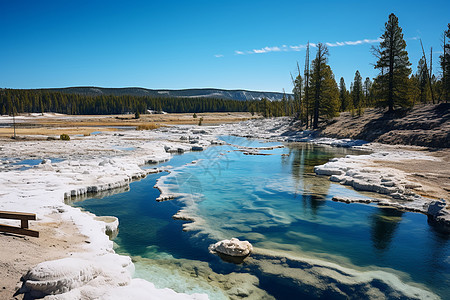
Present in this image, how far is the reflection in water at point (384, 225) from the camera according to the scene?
29.7 ft

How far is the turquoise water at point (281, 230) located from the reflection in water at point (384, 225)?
29mm

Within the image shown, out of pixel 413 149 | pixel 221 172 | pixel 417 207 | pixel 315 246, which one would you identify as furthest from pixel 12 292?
pixel 413 149

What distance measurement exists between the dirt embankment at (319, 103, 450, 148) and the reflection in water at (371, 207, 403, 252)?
1659 cm

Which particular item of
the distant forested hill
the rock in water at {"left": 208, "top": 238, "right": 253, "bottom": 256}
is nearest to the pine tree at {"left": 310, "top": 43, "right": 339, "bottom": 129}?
the rock in water at {"left": 208, "top": 238, "right": 253, "bottom": 256}

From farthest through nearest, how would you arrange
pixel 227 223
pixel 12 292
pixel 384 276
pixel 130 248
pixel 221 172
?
pixel 221 172 < pixel 227 223 < pixel 130 248 < pixel 384 276 < pixel 12 292

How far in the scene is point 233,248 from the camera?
8078 mm

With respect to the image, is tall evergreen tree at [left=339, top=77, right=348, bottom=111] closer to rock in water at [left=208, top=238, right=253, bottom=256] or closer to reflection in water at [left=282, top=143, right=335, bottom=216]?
reflection in water at [left=282, top=143, right=335, bottom=216]

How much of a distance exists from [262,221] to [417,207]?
6.23m

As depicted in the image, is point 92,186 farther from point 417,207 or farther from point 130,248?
point 417,207

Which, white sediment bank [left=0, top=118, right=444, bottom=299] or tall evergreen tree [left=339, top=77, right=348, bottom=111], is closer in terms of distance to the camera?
white sediment bank [left=0, top=118, right=444, bottom=299]

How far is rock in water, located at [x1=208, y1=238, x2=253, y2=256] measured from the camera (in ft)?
26.4

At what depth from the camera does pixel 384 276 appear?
714 cm

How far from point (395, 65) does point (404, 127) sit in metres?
9.05

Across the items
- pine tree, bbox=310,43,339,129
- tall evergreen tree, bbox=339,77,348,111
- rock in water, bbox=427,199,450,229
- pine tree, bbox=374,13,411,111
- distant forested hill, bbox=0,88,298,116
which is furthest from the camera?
distant forested hill, bbox=0,88,298,116
